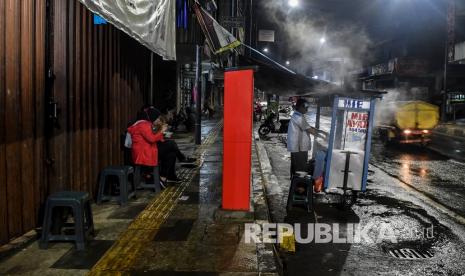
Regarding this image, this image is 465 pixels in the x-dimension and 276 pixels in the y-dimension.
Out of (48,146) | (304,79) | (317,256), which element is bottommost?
(317,256)

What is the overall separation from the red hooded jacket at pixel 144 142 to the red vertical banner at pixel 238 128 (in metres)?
1.91

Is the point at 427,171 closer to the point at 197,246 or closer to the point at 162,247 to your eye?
the point at 197,246

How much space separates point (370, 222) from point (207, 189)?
11.1 feet

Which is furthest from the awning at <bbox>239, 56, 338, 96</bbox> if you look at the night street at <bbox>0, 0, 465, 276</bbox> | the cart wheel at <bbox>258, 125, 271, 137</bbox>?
the cart wheel at <bbox>258, 125, 271, 137</bbox>

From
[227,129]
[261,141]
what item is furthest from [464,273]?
[261,141]

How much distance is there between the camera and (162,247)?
5305mm

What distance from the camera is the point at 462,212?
307 inches

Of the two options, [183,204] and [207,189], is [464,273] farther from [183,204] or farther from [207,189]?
[207,189]

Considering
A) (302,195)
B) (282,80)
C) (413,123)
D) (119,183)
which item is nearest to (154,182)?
(119,183)

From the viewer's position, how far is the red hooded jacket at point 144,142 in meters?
7.82

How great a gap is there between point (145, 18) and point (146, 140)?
2.48 m

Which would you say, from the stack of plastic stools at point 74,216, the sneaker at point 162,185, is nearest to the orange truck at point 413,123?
the sneaker at point 162,185

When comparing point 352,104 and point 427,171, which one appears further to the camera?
point 427,171

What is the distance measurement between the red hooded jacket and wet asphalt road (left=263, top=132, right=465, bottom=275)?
248 centimetres
